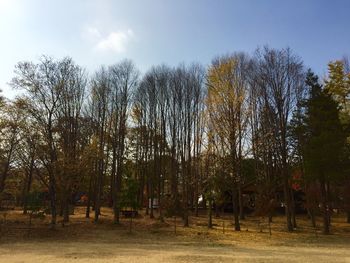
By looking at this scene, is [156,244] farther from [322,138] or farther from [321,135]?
[321,135]

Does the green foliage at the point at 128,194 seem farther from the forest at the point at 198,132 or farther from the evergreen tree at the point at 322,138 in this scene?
the evergreen tree at the point at 322,138

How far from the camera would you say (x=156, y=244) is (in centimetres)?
1825

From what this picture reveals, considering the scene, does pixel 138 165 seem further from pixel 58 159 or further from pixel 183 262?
pixel 183 262

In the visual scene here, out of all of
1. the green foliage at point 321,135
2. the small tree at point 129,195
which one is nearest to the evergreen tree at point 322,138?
the green foliage at point 321,135

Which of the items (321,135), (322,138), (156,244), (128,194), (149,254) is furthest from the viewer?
(128,194)

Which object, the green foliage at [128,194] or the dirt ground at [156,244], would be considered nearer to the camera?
the dirt ground at [156,244]

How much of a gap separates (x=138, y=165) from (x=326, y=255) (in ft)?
80.6

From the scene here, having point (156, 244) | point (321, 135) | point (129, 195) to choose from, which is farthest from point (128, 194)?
point (321, 135)

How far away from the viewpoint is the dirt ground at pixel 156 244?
1346 cm

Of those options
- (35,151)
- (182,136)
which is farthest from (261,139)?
(35,151)

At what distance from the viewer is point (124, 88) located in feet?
92.1

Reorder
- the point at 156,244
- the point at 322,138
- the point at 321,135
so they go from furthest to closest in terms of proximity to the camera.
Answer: the point at 321,135
the point at 322,138
the point at 156,244

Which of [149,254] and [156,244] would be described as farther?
[156,244]

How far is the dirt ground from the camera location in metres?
13.5
